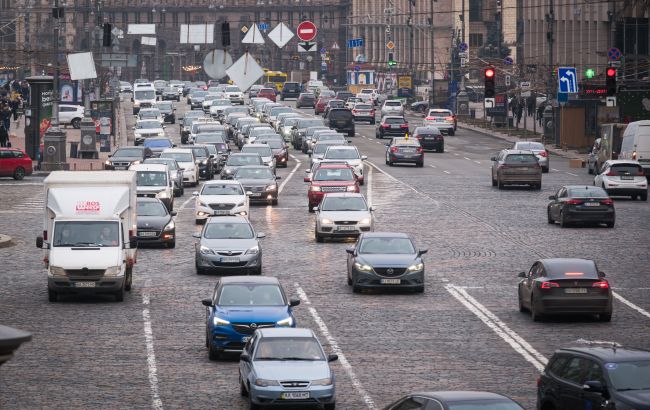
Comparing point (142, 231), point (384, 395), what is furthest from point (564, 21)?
point (384, 395)

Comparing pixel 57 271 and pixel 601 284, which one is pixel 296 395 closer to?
pixel 601 284

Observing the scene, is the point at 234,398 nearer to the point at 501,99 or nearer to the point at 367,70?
the point at 501,99

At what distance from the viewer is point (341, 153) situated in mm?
61750

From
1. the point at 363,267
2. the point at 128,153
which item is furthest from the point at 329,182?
the point at 363,267

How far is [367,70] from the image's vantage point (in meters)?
167

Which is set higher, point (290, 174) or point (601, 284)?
point (290, 174)

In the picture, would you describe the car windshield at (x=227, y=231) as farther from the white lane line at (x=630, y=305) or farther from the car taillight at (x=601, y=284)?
the car taillight at (x=601, y=284)

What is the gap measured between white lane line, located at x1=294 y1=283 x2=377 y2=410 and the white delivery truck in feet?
12.3

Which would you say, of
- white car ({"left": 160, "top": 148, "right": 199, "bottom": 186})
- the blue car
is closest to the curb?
the blue car

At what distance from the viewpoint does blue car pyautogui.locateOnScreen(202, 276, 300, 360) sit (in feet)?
83.0

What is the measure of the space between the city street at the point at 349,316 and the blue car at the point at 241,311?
415 millimetres

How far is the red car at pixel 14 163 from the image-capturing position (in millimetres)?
64875

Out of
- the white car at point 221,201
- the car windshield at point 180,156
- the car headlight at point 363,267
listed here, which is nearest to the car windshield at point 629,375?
the car headlight at point 363,267

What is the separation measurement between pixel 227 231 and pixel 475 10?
136 meters
